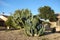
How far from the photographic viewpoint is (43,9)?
223 ft

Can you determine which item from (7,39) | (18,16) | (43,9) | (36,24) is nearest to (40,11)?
(43,9)

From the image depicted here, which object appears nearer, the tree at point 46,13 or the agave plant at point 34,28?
the agave plant at point 34,28

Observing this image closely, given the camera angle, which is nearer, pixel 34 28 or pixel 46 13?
pixel 34 28

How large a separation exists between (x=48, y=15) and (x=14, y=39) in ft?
164

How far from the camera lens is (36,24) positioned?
63.6 feet

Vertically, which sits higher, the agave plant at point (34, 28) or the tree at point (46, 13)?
the tree at point (46, 13)

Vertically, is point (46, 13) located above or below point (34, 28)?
above

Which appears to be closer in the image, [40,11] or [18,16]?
[18,16]

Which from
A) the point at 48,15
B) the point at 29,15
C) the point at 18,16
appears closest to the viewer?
the point at 29,15

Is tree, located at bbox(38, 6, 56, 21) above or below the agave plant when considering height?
above

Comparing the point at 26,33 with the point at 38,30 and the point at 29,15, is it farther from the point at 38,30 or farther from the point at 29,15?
the point at 29,15

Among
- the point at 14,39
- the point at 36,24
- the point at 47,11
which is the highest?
the point at 47,11

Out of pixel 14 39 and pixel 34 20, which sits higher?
pixel 34 20

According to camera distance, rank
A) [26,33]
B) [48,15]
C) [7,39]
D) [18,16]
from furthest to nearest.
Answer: [48,15] < [18,16] < [26,33] < [7,39]
